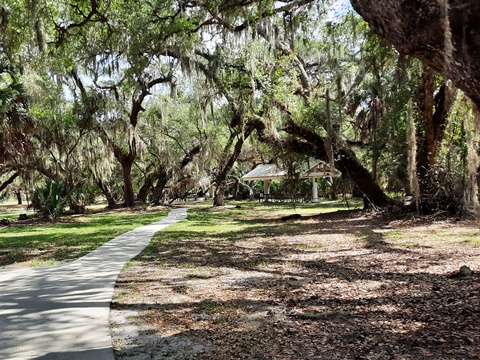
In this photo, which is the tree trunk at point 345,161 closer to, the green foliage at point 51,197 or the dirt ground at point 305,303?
the dirt ground at point 305,303

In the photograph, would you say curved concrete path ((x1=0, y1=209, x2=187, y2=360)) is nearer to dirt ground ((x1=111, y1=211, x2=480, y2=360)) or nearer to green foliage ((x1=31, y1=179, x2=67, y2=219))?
dirt ground ((x1=111, y1=211, x2=480, y2=360))

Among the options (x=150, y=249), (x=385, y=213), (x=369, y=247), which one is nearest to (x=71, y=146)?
(x=150, y=249)

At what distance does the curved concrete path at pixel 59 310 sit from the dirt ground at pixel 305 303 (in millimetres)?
202

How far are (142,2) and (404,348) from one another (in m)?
10.9

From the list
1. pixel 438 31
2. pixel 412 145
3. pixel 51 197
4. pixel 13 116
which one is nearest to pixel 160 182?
pixel 51 197

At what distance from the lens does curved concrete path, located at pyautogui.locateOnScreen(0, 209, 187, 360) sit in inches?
132

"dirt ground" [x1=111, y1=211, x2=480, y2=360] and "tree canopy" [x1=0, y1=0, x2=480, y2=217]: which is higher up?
"tree canopy" [x1=0, y1=0, x2=480, y2=217]

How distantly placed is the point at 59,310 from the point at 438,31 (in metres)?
4.54

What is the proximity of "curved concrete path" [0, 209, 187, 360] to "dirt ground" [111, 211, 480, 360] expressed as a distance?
202mm

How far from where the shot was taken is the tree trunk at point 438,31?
2.28m

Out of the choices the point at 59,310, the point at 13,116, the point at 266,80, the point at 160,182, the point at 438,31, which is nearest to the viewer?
the point at 438,31

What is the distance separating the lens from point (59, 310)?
14.7 feet

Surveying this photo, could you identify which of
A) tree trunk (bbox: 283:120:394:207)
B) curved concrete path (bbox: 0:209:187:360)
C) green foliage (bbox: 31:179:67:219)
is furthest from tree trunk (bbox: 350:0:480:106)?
green foliage (bbox: 31:179:67:219)

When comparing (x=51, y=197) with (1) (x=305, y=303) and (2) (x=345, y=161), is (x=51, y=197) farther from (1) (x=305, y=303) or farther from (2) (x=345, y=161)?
(1) (x=305, y=303)
